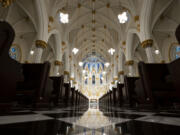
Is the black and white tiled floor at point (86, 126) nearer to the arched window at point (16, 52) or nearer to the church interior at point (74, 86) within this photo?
the church interior at point (74, 86)

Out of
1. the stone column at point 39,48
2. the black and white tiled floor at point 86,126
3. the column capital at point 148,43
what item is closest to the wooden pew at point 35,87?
the black and white tiled floor at point 86,126

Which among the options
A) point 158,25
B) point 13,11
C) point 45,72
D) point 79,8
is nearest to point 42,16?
point 13,11

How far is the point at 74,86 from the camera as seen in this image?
699 centimetres

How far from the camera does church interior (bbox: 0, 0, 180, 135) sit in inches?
33.0

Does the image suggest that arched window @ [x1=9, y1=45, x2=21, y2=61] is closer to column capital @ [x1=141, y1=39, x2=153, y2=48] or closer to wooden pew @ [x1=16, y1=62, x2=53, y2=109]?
wooden pew @ [x1=16, y1=62, x2=53, y2=109]

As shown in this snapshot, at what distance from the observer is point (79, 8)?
10523 mm

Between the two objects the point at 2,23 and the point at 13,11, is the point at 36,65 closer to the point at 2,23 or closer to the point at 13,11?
the point at 2,23

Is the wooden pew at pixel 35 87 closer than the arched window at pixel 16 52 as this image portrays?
Yes

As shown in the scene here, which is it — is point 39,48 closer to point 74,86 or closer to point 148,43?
point 74,86

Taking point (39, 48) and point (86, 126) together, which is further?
point (39, 48)

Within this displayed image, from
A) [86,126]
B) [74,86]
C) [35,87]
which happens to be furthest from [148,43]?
[86,126]

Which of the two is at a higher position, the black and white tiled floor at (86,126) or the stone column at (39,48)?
the stone column at (39,48)

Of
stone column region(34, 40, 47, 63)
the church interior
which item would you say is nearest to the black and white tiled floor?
the church interior

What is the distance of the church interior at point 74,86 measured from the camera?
0.84 metres
